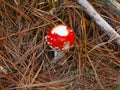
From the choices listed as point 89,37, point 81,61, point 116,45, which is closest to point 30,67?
point 81,61

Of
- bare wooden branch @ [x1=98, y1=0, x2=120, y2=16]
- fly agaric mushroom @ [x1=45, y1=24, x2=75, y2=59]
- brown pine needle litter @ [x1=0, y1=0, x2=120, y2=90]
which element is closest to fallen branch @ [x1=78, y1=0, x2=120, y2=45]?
brown pine needle litter @ [x1=0, y1=0, x2=120, y2=90]

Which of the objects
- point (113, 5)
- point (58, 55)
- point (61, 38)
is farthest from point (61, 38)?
point (113, 5)

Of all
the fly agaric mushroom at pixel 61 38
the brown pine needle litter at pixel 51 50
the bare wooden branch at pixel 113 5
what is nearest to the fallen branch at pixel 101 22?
the brown pine needle litter at pixel 51 50

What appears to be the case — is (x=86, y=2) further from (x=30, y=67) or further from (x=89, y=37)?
(x=30, y=67)

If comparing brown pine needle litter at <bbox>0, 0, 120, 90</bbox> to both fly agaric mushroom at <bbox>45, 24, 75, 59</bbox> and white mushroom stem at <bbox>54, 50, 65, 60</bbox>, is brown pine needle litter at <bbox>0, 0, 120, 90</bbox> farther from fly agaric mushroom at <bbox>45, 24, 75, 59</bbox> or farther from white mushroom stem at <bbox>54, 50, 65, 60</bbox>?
fly agaric mushroom at <bbox>45, 24, 75, 59</bbox>

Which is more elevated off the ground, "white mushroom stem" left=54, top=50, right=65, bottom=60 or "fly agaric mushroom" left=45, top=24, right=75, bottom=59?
"fly agaric mushroom" left=45, top=24, right=75, bottom=59
